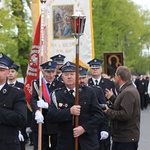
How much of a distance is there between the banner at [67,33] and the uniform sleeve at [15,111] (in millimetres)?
5723

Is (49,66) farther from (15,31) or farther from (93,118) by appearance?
(15,31)

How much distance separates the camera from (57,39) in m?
11.0

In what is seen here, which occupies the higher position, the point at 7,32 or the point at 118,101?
the point at 7,32

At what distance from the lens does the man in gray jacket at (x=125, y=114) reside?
6.38 metres

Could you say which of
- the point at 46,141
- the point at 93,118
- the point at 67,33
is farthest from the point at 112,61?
the point at 93,118

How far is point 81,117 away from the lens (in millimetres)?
5844

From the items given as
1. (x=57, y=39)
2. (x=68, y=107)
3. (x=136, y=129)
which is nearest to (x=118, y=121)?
(x=136, y=129)

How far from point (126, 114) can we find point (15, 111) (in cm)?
186

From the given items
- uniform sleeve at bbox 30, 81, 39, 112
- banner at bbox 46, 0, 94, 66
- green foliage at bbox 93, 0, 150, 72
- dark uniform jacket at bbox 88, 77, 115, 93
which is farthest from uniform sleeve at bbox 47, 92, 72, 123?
green foliage at bbox 93, 0, 150, 72

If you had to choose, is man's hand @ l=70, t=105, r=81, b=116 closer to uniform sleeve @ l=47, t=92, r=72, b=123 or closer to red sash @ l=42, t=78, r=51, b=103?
uniform sleeve @ l=47, t=92, r=72, b=123

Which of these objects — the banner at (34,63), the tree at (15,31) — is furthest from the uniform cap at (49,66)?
the tree at (15,31)

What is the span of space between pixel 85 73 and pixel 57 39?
3.82 meters

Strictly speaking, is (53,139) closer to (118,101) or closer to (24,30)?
(118,101)

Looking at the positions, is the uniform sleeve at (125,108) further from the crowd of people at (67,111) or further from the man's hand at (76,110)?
the man's hand at (76,110)
